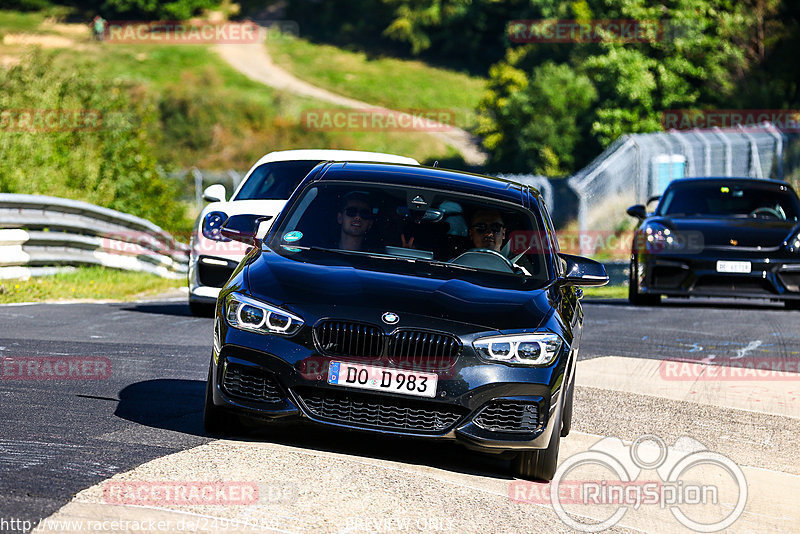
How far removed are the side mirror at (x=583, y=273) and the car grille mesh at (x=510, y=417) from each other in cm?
113

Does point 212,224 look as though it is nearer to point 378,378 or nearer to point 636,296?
point 636,296

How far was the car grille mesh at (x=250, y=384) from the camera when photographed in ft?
20.2

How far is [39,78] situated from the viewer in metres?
26.5

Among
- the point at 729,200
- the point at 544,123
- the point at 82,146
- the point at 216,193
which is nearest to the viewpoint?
the point at 216,193

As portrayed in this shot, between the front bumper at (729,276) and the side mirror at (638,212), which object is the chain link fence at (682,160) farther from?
the front bumper at (729,276)

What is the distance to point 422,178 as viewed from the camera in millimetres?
7445

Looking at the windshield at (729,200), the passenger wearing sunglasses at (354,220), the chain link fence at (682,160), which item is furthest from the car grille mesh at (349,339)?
the chain link fence at (682,160)

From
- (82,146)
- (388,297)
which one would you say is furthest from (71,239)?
(388,297)

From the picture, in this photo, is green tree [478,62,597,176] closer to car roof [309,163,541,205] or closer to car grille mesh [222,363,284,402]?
car roof [309,163,541,205]

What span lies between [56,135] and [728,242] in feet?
46.6

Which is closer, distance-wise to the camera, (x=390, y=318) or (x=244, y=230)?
(x=390, y=318)

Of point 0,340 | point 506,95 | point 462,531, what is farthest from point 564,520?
point 506,95

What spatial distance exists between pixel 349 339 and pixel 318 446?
0.73 metres

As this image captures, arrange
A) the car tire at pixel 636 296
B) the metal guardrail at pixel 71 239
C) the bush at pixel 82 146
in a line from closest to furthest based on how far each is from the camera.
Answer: the metal guardrail at pixel 71 239 → the car tire at pixel 636 296 → the bush at pixel 82 146
